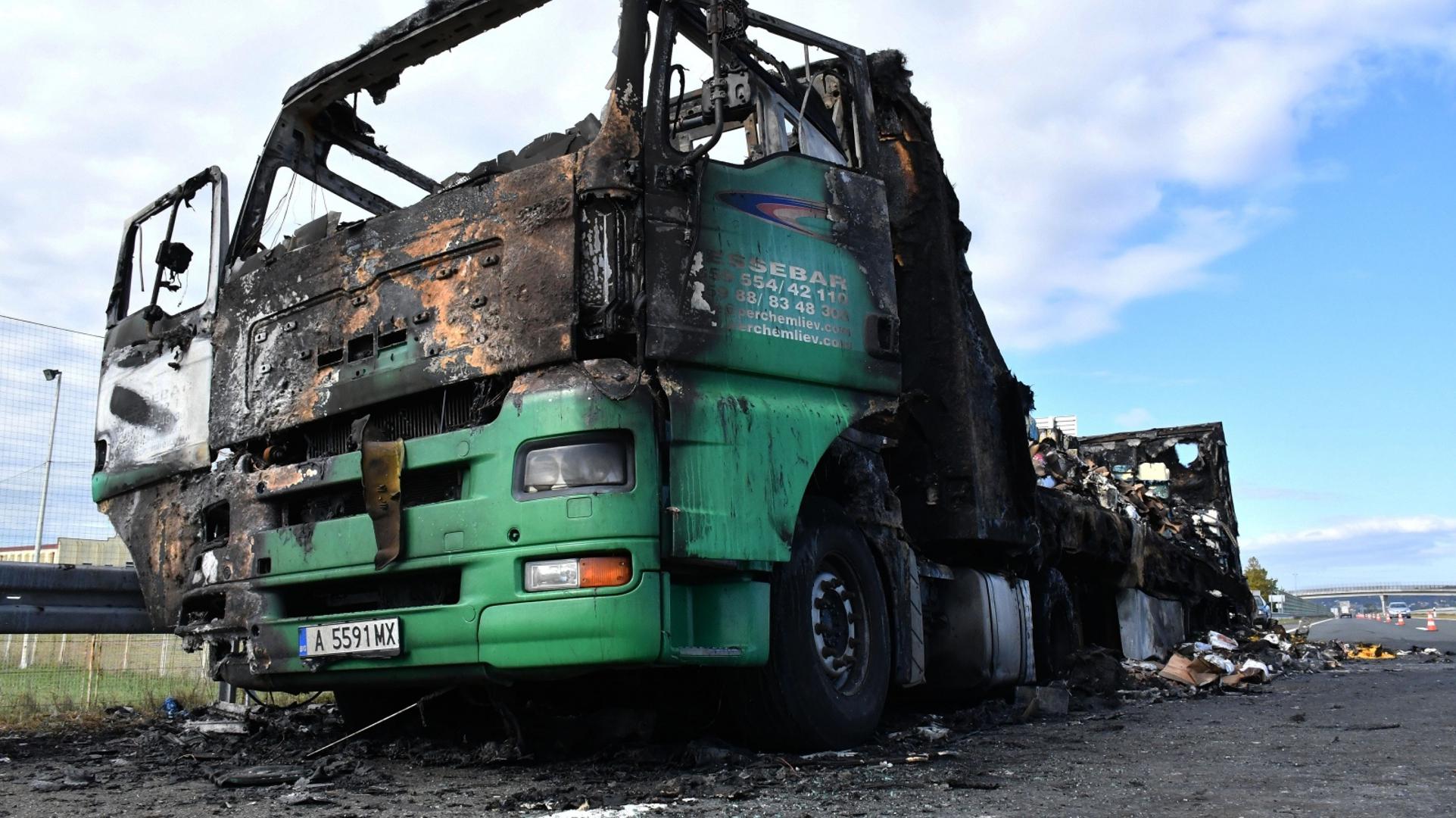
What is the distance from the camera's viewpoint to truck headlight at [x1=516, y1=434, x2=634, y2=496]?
12.7 ft

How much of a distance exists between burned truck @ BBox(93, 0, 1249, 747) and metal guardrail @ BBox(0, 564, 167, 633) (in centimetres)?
77

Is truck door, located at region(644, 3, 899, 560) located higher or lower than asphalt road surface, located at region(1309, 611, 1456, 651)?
higher

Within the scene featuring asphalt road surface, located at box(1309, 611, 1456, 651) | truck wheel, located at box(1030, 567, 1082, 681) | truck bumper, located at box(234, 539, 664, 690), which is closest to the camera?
truck bumper, located at box(234, 539, 664, 690)

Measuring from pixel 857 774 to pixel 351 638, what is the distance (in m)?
1.80

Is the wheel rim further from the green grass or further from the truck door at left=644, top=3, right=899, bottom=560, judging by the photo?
the green grass

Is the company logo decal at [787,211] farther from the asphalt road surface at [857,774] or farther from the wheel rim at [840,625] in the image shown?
the asphalt road surface at [857,774]

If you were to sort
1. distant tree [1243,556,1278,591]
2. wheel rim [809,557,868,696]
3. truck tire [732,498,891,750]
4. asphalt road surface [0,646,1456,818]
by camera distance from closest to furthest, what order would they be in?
1. asphalt road surface [0,646,1456,818]
2. truck tire [732,498,891,750]
3. wheel rim [809,557,868,696]
4. distant tree [1243,556,1278,591]

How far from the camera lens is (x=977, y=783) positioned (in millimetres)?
3793

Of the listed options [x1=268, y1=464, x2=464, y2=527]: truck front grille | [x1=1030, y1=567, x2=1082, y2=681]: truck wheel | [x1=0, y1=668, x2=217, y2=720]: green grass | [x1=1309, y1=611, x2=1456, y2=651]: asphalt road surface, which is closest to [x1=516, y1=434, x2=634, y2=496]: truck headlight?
[x1=268, y1=464, x2=464, y2=527]: truck front grille

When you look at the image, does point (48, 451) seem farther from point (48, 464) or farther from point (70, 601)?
point (70, 601)

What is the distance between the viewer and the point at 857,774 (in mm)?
4012

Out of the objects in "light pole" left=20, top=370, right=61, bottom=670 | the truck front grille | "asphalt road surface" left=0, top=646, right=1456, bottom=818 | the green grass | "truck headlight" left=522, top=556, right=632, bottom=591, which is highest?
"light pole" left=20, top=370, right=61, bottom=670

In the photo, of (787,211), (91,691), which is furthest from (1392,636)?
(91,691)

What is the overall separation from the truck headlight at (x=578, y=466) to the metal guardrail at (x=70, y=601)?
274 cm
